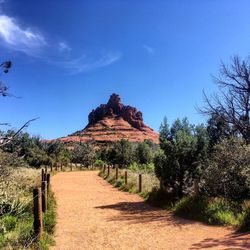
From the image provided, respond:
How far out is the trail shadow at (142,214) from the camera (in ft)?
38.3

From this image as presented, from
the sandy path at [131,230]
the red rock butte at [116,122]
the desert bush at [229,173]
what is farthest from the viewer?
the red rock butte at [116,122]

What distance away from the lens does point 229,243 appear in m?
8.66

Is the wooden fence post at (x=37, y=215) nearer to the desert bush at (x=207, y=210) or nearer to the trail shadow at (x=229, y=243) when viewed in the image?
the trail shadow at (x=229, y=243)

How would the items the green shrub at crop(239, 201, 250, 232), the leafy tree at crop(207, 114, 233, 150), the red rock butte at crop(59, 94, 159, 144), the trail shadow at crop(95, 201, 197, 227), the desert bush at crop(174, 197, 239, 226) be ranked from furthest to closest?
1. the red rock butte at crop(59, 94, 159, 144)
2. the leafy tree at crop(207, 114, 233, 150)
3. the trail shadow at crop(95, 201, 197, 227)
4. the desert bush at crop(174, 197, 239, 226)
5. the green shrub at crop(239, 201, 250, 232)

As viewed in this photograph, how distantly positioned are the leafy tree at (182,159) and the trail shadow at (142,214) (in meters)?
1.39

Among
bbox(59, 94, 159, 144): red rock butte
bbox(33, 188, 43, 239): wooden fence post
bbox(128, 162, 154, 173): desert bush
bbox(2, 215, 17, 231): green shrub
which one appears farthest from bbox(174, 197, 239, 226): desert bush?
bbox(59, 94, 159, 144): red rock butte

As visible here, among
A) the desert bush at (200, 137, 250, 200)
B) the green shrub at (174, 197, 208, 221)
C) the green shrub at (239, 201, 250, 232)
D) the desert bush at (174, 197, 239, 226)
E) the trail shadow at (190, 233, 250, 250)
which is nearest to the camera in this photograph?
the trail shadow at (190, 233, 250, 250)

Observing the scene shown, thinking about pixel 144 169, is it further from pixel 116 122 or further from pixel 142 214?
pixel 116 122

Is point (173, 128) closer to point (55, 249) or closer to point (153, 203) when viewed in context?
point (153, 203)

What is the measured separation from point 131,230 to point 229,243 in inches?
113

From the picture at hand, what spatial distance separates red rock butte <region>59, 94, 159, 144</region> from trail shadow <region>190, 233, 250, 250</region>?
412 ft

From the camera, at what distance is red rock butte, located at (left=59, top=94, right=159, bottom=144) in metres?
141

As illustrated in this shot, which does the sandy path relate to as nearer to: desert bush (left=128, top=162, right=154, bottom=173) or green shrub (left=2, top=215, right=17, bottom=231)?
green shrub (left=2, top=215, right=17, bottom=231)

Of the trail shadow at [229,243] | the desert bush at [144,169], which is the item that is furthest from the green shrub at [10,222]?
the desert bush at [144,169]
